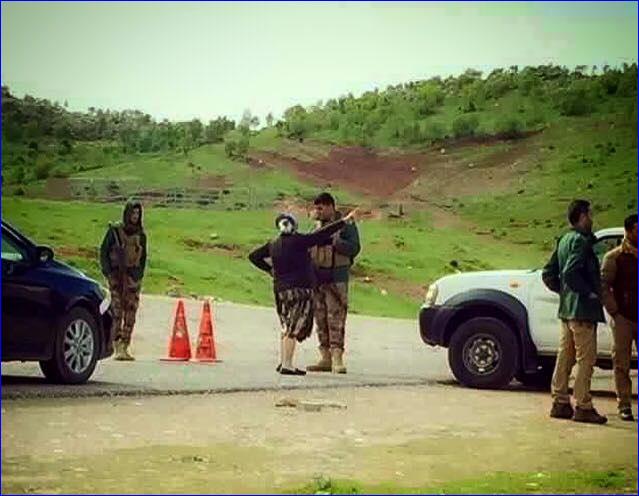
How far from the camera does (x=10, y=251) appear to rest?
930 centimetres

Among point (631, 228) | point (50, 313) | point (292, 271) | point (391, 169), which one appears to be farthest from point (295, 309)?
point (631, 228)

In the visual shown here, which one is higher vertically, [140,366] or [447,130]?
[447,130]

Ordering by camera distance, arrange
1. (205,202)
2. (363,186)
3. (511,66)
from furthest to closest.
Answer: (363,186) → (205,202) → (511,66)

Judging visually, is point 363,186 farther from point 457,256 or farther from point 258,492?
point 258,492

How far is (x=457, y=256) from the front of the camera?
1125 cm

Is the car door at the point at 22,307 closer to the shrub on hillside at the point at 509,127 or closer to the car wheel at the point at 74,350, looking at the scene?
the car wheel at the point at 74,350

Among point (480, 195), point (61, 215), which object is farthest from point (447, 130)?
point (61, 215)

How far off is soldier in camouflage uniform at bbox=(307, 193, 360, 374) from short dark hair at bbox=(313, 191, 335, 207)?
0.37 meters

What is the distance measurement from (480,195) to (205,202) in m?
1.93

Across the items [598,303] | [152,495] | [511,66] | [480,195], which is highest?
[511,66]

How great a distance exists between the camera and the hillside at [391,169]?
30.6ft

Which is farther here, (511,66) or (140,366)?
(140,366)

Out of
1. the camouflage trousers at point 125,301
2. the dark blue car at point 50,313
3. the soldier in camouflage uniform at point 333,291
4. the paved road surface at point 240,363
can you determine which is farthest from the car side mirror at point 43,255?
the camouflage trousers at point 125,301

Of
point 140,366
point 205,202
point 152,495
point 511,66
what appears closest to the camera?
point 152,495
